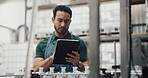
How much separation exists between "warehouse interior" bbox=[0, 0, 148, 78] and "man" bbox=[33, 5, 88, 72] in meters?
0.04

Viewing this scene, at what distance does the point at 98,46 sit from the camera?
158 centimetres

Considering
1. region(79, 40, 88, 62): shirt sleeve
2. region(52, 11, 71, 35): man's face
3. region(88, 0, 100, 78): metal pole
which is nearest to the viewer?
region(88, 0, 100, 78): metal pole

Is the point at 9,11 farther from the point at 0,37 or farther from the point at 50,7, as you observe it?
the point at 50,7

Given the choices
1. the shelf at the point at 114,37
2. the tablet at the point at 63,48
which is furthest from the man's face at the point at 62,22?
the shelf at the point at 114,37

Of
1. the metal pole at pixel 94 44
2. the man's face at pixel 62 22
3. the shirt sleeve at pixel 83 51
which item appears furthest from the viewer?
the man's face at pixel 62 22

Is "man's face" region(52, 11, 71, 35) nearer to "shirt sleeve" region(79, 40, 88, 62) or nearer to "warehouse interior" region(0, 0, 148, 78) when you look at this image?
"warehouse interior" region(0, 0, 148, 78)

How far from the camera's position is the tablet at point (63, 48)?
181cm

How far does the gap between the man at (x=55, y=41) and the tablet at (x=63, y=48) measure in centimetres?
3

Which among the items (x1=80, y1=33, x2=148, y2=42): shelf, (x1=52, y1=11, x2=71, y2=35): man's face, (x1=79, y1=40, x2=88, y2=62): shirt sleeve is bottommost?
(x1=79, y1=40, x2=88, y2=62): shirt sleeve

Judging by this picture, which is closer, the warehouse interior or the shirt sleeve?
the warehouse interior

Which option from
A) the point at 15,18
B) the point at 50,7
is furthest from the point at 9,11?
the point at 50,7

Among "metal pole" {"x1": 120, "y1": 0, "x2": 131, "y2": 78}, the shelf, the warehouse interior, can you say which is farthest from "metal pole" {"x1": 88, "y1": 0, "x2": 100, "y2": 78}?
the shelf

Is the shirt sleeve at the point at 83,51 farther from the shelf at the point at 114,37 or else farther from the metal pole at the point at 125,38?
the metal pole at the point at 125,38

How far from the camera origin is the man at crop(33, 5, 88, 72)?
183 cm
